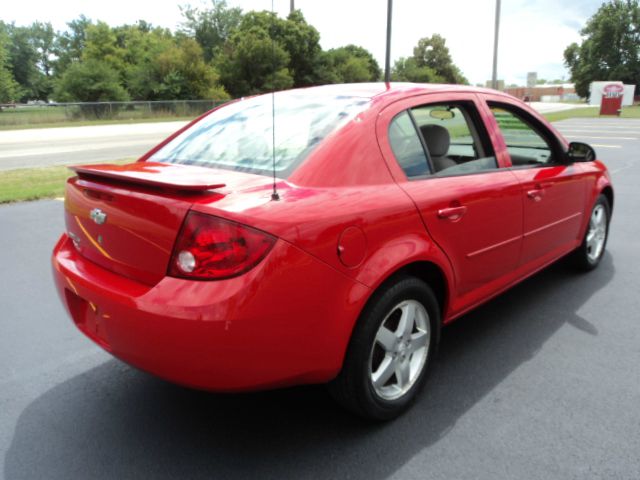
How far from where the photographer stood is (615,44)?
2921 inches

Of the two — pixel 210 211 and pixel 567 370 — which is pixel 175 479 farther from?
pixel 567 370

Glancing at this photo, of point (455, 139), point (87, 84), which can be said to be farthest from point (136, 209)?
point (87, 84)

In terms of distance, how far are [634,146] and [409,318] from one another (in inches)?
646

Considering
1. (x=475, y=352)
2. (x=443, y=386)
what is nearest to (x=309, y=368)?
(x=443, y=386)

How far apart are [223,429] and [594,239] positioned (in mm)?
3650

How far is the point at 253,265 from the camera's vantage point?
195cm

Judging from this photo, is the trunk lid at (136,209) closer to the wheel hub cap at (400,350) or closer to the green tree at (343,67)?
the wheel hub cap at (400,350)

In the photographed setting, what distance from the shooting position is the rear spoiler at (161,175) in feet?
6.89

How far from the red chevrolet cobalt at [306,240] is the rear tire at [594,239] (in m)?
1.40

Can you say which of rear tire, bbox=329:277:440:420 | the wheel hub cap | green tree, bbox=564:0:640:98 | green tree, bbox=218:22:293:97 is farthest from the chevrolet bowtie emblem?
green tree, bbox=564:0:640:98

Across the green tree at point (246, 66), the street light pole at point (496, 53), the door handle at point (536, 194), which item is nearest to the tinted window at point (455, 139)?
the door handle at point (536, 194)

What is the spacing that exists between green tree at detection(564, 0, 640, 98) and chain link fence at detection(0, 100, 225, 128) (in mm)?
62094

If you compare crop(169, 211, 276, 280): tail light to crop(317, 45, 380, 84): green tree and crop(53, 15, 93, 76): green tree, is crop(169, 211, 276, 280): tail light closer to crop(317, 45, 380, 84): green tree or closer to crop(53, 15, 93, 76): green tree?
crop(317, 45, 380, 84): green tree

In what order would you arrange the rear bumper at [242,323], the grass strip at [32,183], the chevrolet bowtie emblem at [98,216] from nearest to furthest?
the rear bumper at [242,323] → the chevrolet bowtie emblem at [98,216] → the grass strip at [32,183]
